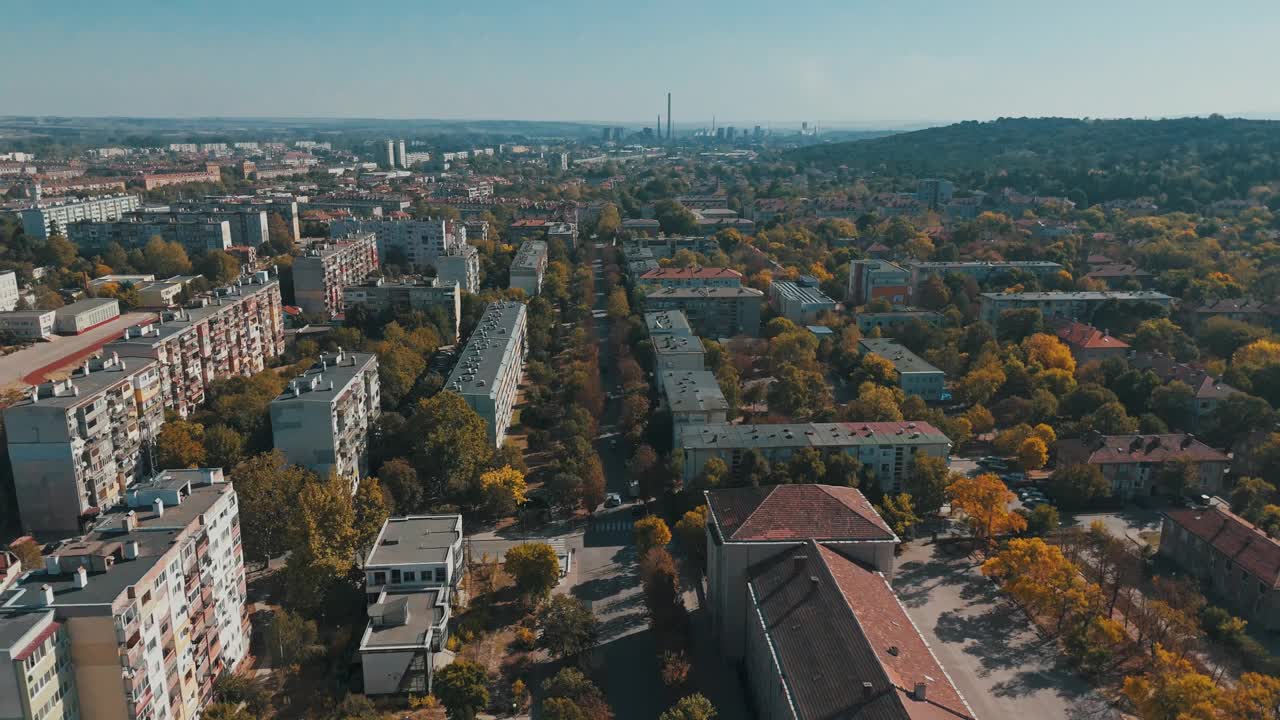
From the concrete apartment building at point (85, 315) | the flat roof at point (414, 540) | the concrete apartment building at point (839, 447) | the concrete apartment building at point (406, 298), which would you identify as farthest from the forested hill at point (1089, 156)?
the concrete apartment building at point (85, 315)

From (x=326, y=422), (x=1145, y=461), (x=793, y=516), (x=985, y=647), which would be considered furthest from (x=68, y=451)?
(x=1145, y=461)

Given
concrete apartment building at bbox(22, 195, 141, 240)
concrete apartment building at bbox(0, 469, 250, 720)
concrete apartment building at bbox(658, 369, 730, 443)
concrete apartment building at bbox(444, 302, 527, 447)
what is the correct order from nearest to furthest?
concrete apartment building at bbox(0, 469, 250, 720)
concrete apartment building at bbox(444, 302, 527, 447)
concrete apartment building at bbox(658, 369, 730, 443)
concrete apartment building at bbox(22, 195, 141, 240)

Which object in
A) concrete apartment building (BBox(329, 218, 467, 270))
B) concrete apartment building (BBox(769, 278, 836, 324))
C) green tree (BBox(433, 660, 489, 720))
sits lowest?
green tree (BBox(433, 660, 489, 720))

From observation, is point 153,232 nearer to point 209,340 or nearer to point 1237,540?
point 209,340

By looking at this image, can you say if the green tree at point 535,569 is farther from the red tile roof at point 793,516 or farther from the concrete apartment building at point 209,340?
the concrete apartment building at point 209,340

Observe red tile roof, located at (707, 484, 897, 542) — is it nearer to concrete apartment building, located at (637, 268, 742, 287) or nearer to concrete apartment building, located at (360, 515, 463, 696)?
concrete apartment building, located at (360, 515, 463, 696)

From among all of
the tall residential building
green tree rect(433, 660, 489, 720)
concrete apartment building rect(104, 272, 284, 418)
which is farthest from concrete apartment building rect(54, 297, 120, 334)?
green tree rect(433, 660, 489, 720)
